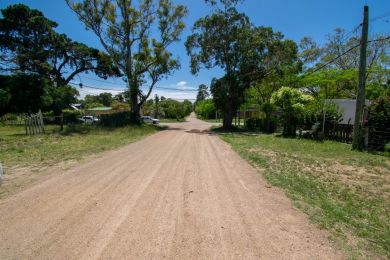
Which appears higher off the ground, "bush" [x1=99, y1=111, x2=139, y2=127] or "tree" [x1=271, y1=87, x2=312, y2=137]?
"tree" [x1=271, y1=87, x2=312, y2=137]

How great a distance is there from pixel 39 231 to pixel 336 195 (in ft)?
A: 18.1

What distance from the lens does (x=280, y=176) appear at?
23.7ft

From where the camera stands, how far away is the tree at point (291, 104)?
1884cm

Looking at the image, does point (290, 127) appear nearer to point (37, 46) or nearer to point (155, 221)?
point (155, 221)

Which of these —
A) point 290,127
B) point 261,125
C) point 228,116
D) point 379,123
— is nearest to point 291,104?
point 290,127

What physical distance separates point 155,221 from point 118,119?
2447cm

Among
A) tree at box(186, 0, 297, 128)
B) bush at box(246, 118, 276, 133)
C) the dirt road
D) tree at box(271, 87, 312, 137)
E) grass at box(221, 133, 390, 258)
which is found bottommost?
the dirt road

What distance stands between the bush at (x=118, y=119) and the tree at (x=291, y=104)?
15.2 m

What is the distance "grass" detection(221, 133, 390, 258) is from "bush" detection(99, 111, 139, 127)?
18619 mm

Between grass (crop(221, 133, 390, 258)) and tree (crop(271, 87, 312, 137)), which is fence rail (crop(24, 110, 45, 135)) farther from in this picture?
tree (crop(271, 87, 312, 137))

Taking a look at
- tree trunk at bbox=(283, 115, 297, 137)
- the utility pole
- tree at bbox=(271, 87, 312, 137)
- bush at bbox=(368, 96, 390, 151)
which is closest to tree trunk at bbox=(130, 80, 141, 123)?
tree at bbox=(271, 87, 312, 137)

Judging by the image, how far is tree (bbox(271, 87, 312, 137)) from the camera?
18844 millimetres

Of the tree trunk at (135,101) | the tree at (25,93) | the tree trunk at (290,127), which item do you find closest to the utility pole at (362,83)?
the tree trunk at (290,127)

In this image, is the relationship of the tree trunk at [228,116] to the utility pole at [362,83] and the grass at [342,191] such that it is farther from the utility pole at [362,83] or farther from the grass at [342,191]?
the grass at [342,191]
